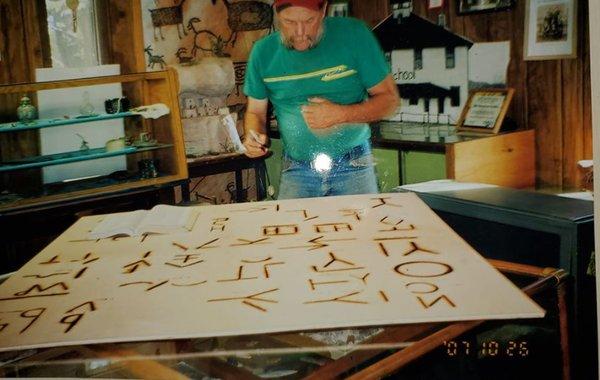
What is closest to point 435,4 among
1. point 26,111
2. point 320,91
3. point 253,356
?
point 320,91

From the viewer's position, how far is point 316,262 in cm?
133

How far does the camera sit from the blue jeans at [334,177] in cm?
270

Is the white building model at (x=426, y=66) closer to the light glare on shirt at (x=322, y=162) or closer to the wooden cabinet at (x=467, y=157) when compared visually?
the wooden cabinet at (x=467, y=157)

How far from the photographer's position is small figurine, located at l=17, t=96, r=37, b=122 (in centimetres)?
343

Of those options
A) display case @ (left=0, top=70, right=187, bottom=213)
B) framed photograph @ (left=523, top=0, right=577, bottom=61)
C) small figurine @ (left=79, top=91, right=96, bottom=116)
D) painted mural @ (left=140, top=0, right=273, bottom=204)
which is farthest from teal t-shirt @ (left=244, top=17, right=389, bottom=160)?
small figurine @ (left=79, top=91, right=96, bottom=116)

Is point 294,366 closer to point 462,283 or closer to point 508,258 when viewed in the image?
point 462,283

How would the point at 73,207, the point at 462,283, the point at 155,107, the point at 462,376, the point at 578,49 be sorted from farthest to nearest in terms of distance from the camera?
the point at 155,107
the point at 73,207
the point at 578,49
the point at 462,376
the point at 462,283

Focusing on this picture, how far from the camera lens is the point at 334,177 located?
2680mm

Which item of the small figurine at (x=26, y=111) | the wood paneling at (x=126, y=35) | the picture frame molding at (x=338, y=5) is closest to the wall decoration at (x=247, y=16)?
the picture frame molding at (x=338, y=5)

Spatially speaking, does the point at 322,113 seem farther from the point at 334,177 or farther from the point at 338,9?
the point at 338,9

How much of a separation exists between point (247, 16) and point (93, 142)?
1488 mm

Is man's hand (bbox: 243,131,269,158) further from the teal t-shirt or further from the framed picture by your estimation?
the framed picture

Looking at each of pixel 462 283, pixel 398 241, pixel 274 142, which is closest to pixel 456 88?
pixel 274 142

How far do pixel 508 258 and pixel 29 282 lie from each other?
144 cm
